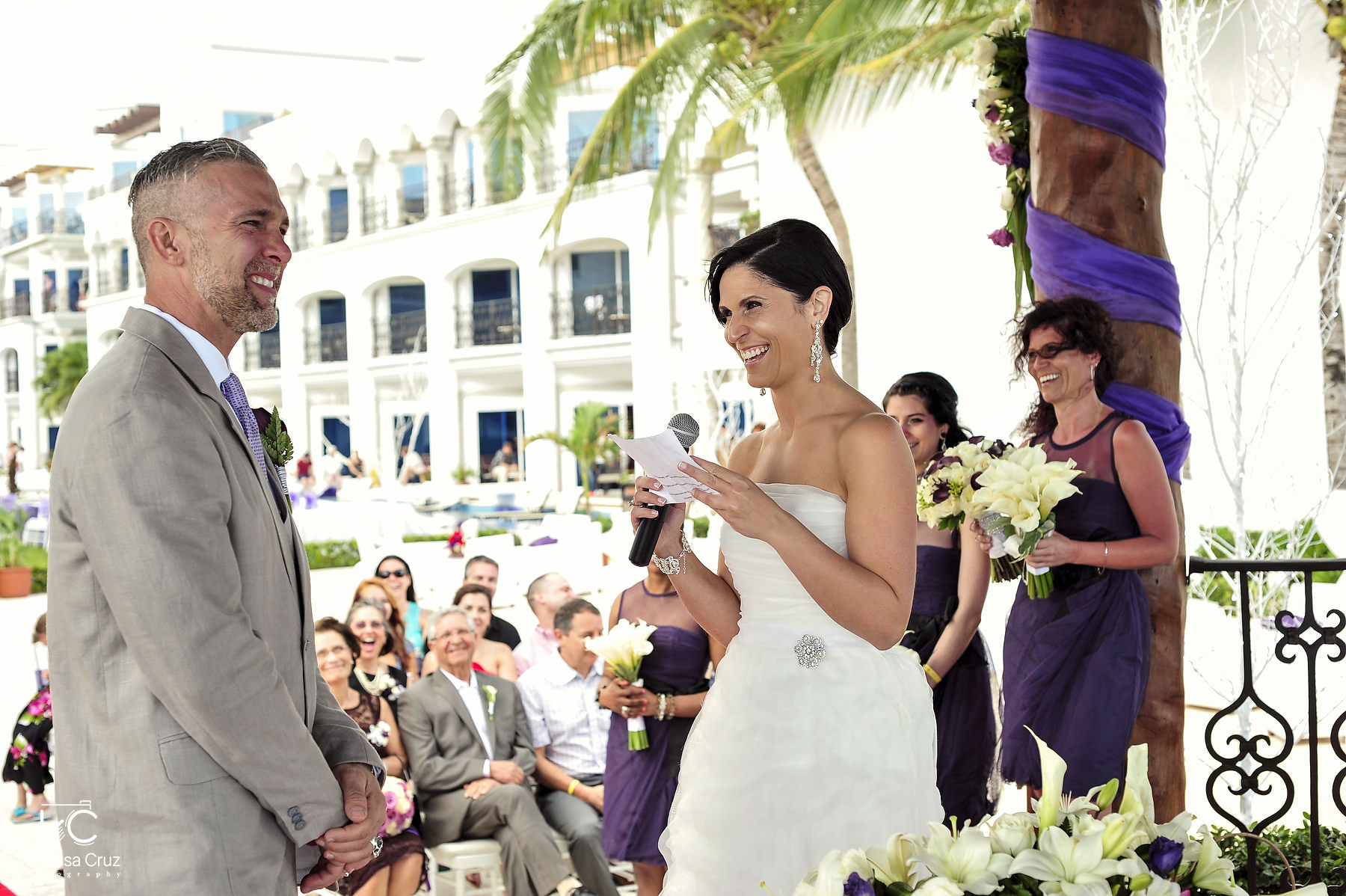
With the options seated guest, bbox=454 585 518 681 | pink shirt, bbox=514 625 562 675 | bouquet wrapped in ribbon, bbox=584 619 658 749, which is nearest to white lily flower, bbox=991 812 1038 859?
bouquet wrapped in ribbon, bbox=584 619 658 749

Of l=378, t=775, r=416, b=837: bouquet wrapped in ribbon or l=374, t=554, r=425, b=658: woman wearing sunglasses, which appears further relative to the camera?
l=374, t=554, r=425, b=658: woman wearing sunglasses

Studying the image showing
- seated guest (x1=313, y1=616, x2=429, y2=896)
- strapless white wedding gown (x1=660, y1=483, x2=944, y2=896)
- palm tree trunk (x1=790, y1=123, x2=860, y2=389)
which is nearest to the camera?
strapless white wedding gown (x1=660, y1=483, x2=944, y2=896)

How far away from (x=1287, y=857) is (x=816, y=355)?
2489mm

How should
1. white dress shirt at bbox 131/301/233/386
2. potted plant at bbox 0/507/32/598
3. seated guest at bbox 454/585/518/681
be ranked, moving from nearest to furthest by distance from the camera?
white dress shirt at bbox 131/301/233/386, seated guest at bbox 454/585/518/681, potted plant at bbox 0/507/32/598

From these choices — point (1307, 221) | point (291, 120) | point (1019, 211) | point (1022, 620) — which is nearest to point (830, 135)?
point (1307, 221)

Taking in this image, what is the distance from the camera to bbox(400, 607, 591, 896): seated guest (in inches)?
187

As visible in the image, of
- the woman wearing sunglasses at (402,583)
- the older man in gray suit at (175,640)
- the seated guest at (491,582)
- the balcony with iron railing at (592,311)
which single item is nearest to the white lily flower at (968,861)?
the older man in gray suit at (175,640)

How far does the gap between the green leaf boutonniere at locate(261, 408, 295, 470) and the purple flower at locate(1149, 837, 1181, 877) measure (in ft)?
5.13

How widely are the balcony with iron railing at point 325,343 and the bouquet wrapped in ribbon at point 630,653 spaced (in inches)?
1272

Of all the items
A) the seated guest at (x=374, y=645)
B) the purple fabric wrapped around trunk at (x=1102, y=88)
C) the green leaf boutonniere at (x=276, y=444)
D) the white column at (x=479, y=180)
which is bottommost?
the seated guest at (x=374, y=645)

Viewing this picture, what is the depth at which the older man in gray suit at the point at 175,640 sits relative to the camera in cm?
176

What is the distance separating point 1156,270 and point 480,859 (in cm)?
340

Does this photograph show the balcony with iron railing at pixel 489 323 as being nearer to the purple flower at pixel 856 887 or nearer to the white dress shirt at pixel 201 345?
the white dress shirt at pixel 201 345

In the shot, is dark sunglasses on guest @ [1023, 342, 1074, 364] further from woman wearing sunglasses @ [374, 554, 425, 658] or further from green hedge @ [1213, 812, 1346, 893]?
woman wearing sunglasses @ [374, 554, 425, 658]
